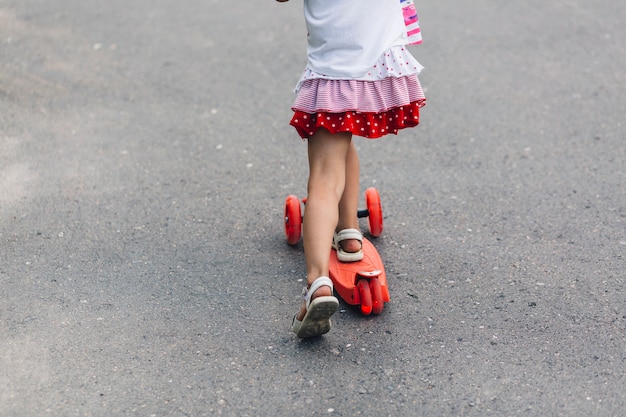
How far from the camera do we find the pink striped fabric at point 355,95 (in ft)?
Answer: 11.1

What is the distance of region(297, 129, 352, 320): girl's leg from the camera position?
3.35 meters

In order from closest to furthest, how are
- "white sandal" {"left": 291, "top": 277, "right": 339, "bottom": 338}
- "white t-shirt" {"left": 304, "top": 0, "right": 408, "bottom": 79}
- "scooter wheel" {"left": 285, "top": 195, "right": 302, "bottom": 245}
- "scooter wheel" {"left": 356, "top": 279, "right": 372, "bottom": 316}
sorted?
"white sandal" {"left": 291, "top": 277, "right": 339, "bottom": 338} < "white t-shirt" {"left": 304, "top": 0, "right": 408, "bottom": 79} < "scooter wheel" {"left": 356, "top": 279, "right": 372, "bottom": 316} < "scooter wheel" {"left": 285, "top": 195, "right": 302, "bottom": 245}

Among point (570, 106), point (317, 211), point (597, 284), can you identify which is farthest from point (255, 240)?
point (570, 106)

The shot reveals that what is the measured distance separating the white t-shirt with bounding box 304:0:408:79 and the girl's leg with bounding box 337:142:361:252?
49 centimetres

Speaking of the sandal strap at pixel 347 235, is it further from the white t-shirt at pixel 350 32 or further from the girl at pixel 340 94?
the white t-shirt at pixel 350 32

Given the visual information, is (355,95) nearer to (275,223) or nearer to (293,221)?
(293,221)

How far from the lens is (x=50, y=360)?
3307 mm

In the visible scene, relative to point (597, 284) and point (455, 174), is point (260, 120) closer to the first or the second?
point (455, 174)

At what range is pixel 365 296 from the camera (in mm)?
3572

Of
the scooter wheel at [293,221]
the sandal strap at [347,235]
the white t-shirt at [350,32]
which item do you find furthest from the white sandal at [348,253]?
the white t-shirt at [350,32]

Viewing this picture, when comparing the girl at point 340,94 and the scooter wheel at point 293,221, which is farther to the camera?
the scooter wheel at point 293,221

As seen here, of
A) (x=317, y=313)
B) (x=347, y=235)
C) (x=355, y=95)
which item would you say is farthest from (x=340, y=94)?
(x=317, y=313)

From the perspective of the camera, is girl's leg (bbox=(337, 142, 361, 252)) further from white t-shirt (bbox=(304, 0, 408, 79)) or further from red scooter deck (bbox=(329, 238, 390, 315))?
white t-shirt (bbox=(304, 0, 408, 79))

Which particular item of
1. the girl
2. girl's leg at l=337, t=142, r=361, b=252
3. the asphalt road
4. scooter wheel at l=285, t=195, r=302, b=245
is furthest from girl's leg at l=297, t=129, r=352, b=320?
scooter wheel at l=285, t=195, r=302, b=245
